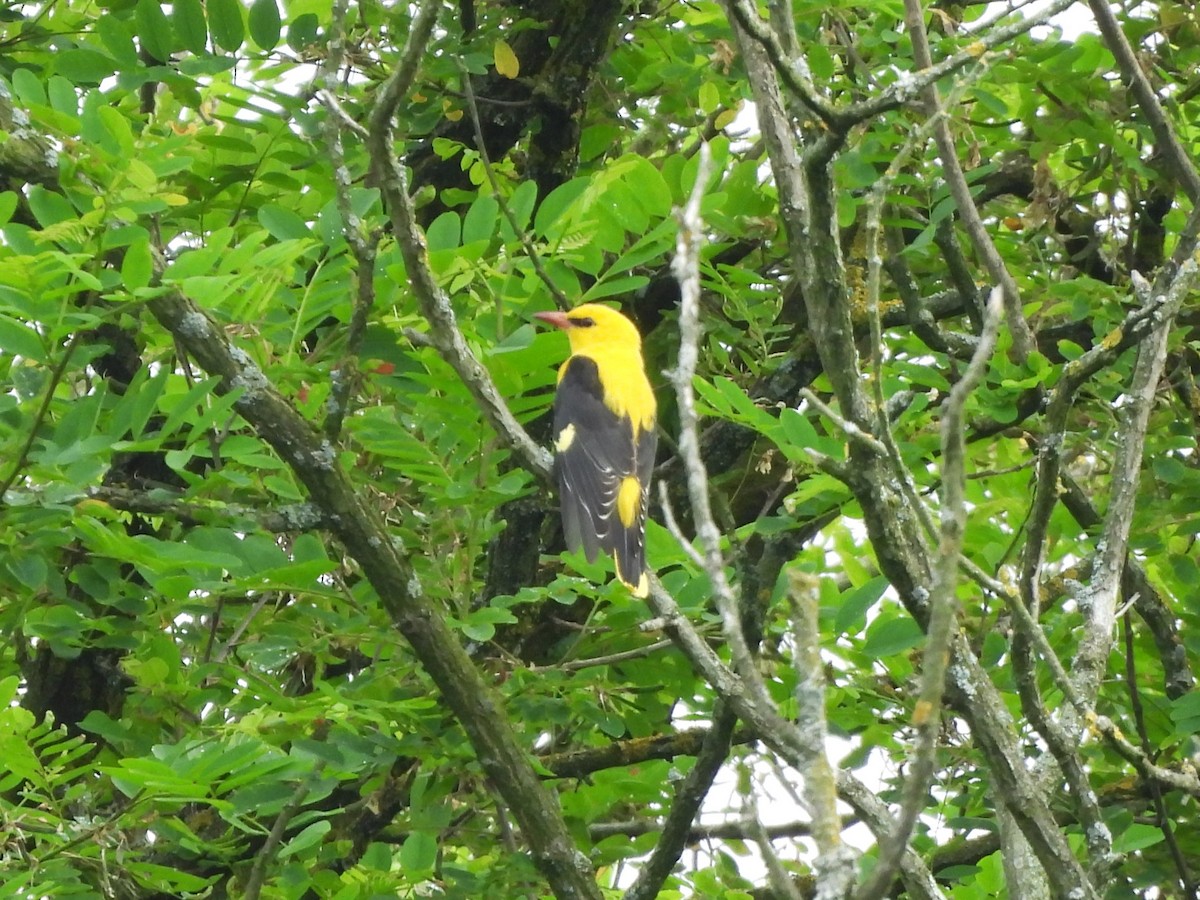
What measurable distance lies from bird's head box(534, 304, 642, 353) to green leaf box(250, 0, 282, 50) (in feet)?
3.54

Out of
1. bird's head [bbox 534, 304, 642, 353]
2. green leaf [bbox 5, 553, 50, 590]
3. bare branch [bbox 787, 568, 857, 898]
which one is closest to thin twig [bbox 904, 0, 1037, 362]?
bird's head [bbox 534, 304, 642, 353]

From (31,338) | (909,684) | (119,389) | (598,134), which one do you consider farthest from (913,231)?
(31,338)

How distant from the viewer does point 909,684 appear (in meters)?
4.29

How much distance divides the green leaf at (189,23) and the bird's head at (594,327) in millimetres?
1212

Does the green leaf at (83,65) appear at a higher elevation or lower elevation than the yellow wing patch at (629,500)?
higher

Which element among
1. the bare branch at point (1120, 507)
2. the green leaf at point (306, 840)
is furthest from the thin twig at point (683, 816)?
the bare branch at point (1120, 507)

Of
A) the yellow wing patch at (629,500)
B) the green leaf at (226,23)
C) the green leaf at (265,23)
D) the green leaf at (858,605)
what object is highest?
the green leaf at (265,23)

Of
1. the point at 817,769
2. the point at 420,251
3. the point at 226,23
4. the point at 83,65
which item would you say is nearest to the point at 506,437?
the point at 420,251

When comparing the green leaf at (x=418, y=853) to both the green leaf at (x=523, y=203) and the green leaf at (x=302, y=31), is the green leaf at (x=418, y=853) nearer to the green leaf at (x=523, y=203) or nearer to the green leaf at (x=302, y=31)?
the green leaf at (x=523, y=203)

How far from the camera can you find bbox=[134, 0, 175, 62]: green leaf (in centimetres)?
406

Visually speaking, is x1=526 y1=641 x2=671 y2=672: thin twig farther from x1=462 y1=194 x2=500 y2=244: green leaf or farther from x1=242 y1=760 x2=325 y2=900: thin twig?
x1=462 y1=194 x2=500 y2=244: green leaf

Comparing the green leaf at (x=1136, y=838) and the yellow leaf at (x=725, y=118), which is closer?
the green leaf at (x=1136, y=838)

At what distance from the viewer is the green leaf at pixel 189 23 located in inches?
160

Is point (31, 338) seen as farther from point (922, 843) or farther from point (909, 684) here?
point (922, 843)
